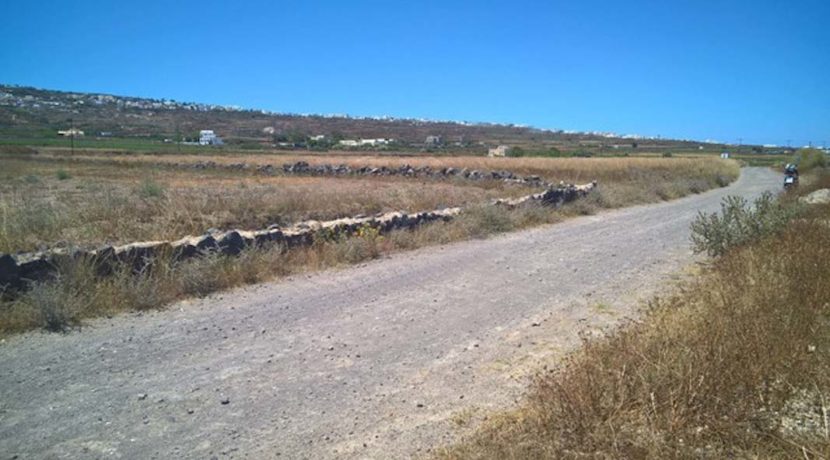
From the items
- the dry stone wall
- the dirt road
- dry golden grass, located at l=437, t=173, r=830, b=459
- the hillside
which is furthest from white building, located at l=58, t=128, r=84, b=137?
dry golden grass, located at l=437, t=173, r=830, b=459

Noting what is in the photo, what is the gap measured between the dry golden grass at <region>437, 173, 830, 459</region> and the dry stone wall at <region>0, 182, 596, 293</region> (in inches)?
237

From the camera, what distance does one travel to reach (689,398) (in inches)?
139

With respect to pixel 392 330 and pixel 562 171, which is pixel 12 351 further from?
pixel 562 171

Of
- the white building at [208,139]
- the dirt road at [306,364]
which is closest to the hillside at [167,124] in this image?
the white building at [208,139]

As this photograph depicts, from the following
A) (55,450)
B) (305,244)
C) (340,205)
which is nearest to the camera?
(55,450)

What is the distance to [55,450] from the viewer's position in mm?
3756

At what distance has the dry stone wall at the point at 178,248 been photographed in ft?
22.6

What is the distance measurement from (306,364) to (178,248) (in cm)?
412

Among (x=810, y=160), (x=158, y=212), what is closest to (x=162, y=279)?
(x=158, y=212)

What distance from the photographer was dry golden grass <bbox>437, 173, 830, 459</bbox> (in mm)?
3227

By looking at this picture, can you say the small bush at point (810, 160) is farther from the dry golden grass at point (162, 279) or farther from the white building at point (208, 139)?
the white building at point (208, 139)

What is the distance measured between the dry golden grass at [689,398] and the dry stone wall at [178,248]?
6023 mm

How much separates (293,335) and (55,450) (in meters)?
2.62

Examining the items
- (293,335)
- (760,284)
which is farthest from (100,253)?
(760,284)
